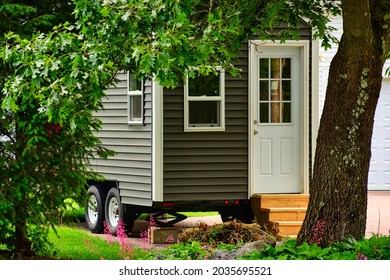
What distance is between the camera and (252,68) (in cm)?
1449

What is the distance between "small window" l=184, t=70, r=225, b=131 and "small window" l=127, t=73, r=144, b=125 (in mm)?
776

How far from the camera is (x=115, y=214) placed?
15.4m

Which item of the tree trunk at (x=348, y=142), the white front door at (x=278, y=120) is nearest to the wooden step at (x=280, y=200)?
the white front door at (x=278, y=120)

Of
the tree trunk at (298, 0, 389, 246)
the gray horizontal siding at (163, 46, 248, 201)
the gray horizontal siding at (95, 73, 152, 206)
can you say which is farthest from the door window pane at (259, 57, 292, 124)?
the tree trunk at (298, 0, 389, 246)

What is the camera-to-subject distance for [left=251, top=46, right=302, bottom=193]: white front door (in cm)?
1473

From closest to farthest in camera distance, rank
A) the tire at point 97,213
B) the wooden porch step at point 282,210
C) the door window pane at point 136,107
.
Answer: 1. the wooden porch step at point 282,210
2. the door window pane at point 136,107
3. the tire at point 97,213

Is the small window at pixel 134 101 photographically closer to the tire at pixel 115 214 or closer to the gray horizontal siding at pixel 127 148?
the gray horizontal siding at pixel 127 148

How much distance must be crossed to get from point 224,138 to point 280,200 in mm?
1182

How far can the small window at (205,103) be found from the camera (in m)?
14.4

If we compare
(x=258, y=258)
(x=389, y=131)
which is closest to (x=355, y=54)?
(x=258, y=258)

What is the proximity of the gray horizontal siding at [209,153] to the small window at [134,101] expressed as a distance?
2.22 ft

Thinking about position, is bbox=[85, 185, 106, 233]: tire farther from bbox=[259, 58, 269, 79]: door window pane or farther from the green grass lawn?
bbox=[259, 58, 269, 79]: door window pane

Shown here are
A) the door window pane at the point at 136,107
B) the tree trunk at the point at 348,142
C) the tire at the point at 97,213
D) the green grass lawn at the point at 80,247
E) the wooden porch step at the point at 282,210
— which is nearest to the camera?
the tree trunk at the point at 348,142

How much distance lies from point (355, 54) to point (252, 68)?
16.9 ft
